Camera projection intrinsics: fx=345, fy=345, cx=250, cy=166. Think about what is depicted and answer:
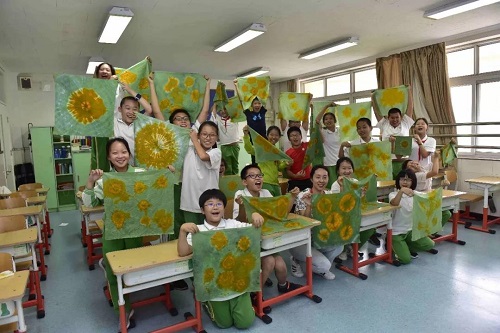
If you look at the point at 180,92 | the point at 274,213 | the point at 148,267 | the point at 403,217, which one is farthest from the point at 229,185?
the point at 403,217

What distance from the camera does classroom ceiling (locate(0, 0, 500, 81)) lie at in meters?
4.39

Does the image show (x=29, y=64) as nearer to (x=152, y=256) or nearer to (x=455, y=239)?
(x=152, y=256)

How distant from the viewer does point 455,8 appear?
452 cm

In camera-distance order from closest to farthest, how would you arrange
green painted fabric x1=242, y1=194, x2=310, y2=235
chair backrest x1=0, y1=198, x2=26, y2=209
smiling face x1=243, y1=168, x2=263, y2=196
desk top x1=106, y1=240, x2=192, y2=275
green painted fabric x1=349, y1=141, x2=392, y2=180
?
desk top x1=106, y1=240, x2=192, y2=275
green painted fabric x1=242, y1=194, x2=310, y2=235
smiling face x1=243, y1=168, x2=263, y2=196
green painted fabric x1=349, y1=141, x2=392, y2=180
chair backrest x1=0, y1=198, x2=26, y2=209

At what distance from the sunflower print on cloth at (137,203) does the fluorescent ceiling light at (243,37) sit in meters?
3.32

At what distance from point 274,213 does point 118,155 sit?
134cm

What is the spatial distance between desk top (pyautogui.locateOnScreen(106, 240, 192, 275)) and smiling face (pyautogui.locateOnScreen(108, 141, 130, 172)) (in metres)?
0.67

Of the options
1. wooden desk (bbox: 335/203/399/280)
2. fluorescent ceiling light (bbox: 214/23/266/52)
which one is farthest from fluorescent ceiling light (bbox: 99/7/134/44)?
wooden desk (bbox: 335/203/399/280)

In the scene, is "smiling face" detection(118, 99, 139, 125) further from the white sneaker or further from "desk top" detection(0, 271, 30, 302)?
the white sneaker

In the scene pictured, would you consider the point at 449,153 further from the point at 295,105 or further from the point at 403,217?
the point at 295,105

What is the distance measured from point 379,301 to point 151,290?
6.94 feet

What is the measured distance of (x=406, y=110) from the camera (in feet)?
15.6

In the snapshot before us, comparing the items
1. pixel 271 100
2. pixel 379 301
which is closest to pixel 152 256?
pixel 379 301

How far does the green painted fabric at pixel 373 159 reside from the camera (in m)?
4.14
